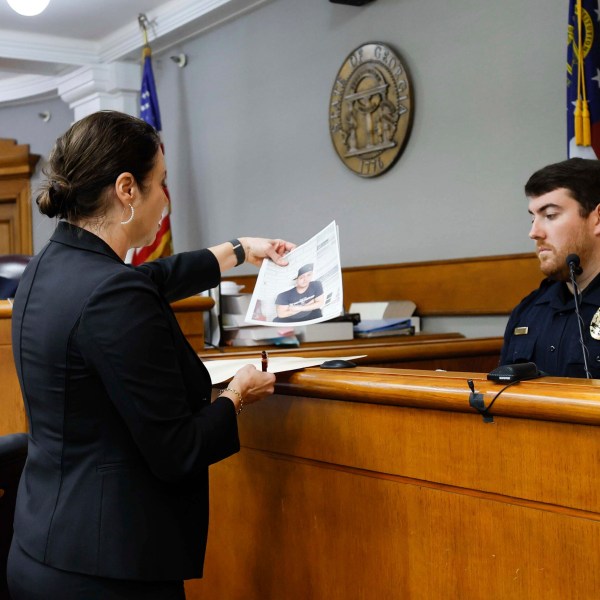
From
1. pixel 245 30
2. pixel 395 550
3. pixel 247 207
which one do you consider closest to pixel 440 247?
pixel 247 207

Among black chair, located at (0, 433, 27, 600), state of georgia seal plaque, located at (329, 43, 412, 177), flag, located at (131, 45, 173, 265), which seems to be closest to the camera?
black chair, located at (0, 433, 27, 600)

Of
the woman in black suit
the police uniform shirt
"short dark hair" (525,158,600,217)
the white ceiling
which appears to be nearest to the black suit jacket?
the woman in black suit

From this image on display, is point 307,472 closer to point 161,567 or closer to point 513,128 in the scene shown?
point 161,567

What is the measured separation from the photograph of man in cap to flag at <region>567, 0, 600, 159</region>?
6.07 ft

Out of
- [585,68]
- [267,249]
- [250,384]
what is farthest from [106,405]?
[585,68]

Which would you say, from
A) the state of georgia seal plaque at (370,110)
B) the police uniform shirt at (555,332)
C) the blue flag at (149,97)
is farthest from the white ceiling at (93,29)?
the police uniform shirt at (555,332)

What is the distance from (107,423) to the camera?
1294 mm

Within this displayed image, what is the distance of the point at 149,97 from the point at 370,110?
1968mm

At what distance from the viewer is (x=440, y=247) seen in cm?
418

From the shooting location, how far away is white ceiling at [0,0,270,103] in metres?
5.37

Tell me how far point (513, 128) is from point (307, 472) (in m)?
2.57

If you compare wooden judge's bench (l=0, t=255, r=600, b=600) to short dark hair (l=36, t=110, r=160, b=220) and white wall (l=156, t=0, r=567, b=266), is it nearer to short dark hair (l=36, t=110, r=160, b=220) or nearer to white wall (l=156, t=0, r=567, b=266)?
short dark hair (l=36, t=110, r=160, b=220)

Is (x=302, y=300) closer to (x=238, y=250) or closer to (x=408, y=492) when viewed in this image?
(x=238, y=250)

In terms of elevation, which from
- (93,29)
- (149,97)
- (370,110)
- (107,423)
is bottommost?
(107,423)
